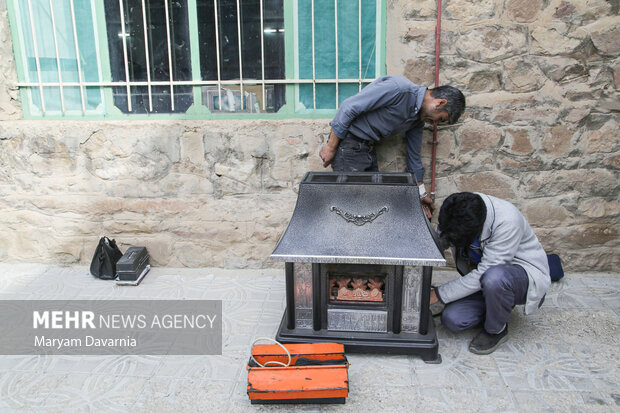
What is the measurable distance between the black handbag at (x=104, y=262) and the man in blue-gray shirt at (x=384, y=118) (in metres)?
1.66

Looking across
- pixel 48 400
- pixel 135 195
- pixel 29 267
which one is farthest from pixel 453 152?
pixel 29 267

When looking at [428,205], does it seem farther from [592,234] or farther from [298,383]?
[298,383]

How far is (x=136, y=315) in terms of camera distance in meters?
3.03

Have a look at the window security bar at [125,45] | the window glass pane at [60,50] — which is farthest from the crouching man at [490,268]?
the window glass pane at [60,50]

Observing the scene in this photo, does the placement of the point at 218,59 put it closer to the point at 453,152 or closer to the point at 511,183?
the point at 453,152

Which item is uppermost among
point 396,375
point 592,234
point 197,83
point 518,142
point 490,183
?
point 197,83

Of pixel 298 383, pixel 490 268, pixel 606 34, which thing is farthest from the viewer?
pixel 606 34

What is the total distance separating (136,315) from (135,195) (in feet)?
3.21

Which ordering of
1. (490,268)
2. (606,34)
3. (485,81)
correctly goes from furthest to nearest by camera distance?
(485,81), (606,34), (490,268)

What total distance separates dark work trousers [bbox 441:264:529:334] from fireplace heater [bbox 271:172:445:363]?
0.17 meters

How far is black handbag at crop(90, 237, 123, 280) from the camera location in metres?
3.50

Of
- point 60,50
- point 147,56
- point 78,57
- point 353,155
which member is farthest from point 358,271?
point 60,50

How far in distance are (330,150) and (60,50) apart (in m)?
2.07

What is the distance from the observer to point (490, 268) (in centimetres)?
251
